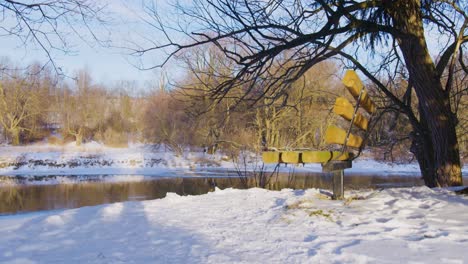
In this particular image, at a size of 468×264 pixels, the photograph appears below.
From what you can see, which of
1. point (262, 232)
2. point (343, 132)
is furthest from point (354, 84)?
point (262, 232)

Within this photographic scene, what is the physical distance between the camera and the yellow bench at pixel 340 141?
5.59m

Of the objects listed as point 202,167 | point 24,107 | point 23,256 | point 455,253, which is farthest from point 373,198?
point 24,107

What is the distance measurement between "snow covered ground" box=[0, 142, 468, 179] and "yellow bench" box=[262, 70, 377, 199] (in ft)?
72.8

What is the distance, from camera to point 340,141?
5.89 metres

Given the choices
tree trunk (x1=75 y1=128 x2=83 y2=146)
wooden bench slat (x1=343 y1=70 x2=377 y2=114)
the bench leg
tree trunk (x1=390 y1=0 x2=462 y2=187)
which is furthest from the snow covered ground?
wooden bench slat (x1=343 y1=70 x2=377 y2=114)

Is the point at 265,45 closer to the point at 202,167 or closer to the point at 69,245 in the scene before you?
the point at 69,245

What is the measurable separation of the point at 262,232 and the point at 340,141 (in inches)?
82.2

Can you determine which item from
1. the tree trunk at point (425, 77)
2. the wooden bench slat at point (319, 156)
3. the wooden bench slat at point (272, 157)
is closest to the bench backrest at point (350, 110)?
the wooden bench slat at point (319, 156)

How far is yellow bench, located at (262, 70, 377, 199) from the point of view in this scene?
559 cm

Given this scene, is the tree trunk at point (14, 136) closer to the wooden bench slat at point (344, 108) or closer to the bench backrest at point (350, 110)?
the bench backrest at point (350, 110)

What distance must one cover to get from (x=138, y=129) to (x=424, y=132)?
1543 inches

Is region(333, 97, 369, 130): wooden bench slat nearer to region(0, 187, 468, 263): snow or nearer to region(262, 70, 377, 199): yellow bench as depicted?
region(262, 70, 377, 199): yellow bench

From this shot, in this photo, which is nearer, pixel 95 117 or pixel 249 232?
pixel 249 232

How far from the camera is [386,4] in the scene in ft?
19.2
